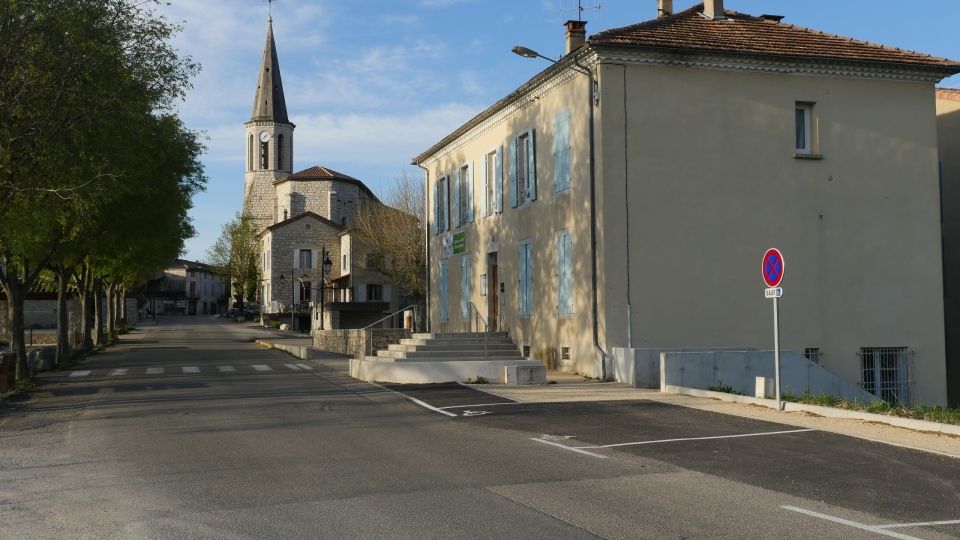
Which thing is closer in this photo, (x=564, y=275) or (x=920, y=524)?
(x=920, y=524)

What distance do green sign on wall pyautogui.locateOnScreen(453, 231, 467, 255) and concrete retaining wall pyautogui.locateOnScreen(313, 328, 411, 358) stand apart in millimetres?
3019

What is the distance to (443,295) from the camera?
30.8 m

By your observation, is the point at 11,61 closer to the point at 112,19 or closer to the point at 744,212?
the point at 112,19

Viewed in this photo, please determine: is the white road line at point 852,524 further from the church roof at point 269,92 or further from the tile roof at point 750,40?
the church roof at point 269,92

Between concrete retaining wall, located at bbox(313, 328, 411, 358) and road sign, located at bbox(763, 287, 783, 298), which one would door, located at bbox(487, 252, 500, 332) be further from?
road sign, located at bbox(763, 287, 783, 298)

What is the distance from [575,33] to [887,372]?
442 inches

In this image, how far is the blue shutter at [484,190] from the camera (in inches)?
1056

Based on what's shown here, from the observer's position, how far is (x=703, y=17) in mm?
22547

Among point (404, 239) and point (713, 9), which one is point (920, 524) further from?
point (404, 239)

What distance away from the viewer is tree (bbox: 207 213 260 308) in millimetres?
93188

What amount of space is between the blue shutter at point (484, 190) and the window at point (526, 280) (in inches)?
130

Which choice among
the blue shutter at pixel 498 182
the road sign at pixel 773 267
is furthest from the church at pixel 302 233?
the road sign at pixel 773 267

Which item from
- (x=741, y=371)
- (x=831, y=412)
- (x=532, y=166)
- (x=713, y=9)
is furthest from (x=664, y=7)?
(x=831, y=412)

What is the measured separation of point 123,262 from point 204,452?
30628 mm
